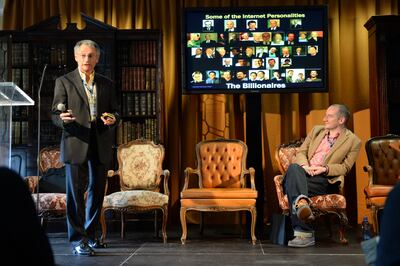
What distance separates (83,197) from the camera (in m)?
4.31

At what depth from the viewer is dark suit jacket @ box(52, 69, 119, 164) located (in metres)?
4.24

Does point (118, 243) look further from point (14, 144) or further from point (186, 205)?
point (14, 144)

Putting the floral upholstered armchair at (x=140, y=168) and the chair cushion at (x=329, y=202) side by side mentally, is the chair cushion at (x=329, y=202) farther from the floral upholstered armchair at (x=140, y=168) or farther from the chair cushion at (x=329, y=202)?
the floral upholstered armchair at (x=140, y=168)

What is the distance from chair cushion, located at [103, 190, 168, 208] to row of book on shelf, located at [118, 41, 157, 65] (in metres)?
1.79

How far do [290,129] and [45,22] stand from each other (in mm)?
3042

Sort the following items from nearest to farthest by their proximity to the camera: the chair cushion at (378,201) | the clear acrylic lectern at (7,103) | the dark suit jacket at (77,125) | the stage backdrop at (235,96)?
the clear acrylic lectern at (7,103)
the dark suit jacket at (77,125)
the chair cushion at (378,201)
the stage backdrop at (235,96)

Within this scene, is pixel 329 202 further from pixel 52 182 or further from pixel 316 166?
pixel 52 182

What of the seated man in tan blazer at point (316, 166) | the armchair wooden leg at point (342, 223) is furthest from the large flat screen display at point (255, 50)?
the armchair wooden leg at point (342, 223)

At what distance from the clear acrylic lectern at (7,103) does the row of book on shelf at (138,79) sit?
197 cm

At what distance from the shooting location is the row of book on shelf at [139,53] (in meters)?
6.42

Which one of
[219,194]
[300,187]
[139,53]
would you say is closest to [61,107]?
[219,194]

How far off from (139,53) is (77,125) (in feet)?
7.58

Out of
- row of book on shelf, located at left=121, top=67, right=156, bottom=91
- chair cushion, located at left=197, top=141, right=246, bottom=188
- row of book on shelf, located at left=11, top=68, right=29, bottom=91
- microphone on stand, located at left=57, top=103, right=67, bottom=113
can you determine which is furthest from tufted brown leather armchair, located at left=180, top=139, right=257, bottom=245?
row of book on shelf, located at left=11, top=68, right=29, bottom=91

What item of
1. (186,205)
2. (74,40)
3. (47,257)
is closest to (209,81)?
(186,205)
